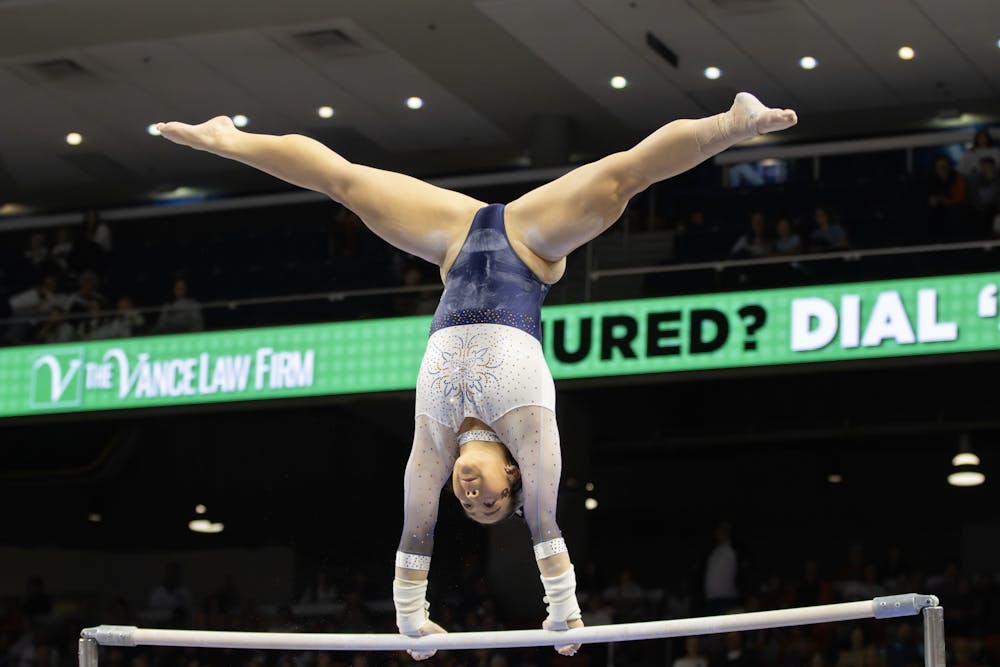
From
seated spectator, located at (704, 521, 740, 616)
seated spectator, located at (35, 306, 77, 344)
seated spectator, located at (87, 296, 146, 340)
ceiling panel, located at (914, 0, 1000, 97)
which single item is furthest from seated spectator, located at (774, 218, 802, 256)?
seated spectator, located at (35, 306, 77, 344)

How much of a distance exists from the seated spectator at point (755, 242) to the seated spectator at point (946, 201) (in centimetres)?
134

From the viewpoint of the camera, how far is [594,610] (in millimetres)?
13102

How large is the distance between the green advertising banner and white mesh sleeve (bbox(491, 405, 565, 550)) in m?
7.85

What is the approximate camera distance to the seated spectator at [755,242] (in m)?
13.8

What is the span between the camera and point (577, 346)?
14.3 metres

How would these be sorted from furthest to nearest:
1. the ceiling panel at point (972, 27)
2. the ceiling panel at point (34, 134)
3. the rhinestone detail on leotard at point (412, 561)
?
1. the ceiling panel at point (34, 134)
2. the ceiling panel at point (972, 27)
3. the rhinestone detail on leotard at point (412, 561)

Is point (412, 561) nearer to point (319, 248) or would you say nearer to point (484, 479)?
point (484, 479)

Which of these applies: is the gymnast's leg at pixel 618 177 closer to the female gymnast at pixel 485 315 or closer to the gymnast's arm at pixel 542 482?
the female gymnast at pixel 485 315

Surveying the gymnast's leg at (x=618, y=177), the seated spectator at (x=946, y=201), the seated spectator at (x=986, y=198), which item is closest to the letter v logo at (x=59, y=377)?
the seated spectator at (x=946, y=201)

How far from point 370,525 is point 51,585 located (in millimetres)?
5991

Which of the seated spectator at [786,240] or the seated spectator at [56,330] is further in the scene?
the seated spectator at [56,330]

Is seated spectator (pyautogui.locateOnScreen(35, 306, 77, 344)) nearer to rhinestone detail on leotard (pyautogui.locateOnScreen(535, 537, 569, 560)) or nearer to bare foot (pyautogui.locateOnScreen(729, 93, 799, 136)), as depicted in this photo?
rhinestone detail on leotard (pyautogui.locateOnScreen(535, 537, 569, 560))

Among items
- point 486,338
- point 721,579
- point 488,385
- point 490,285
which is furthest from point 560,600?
point 721,579

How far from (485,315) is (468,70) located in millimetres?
11495
